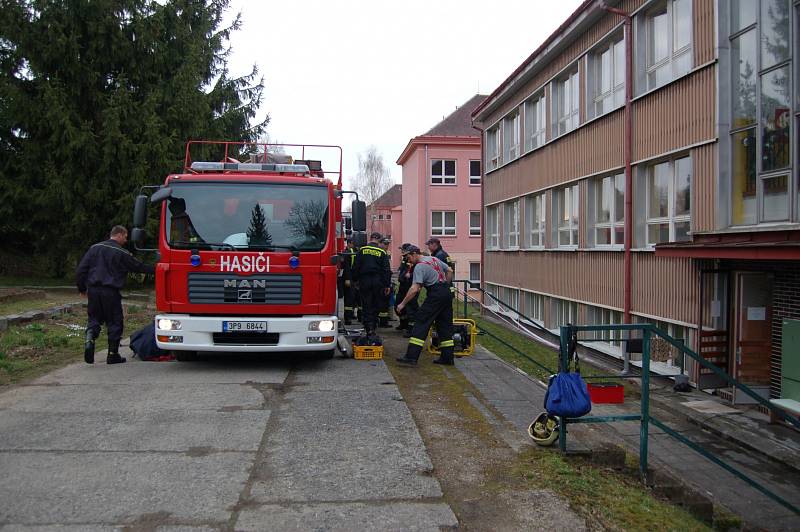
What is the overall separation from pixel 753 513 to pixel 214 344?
6.22 metres

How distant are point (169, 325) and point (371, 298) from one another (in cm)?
342

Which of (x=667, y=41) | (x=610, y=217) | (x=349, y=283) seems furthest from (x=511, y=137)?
(x=349, y=283)

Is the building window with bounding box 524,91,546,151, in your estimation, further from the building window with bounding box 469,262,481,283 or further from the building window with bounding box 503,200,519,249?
the building window with bounding box 469,262,481,283

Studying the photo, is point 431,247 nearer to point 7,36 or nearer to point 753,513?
point 753,513

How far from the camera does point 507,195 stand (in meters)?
22.1

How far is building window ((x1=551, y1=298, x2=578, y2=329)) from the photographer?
52.6 feet

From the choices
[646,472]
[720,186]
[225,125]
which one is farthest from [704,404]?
[225,125]

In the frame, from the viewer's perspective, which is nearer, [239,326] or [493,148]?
[239,326]

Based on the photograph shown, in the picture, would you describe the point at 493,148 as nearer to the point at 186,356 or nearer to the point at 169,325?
the point at 186,356

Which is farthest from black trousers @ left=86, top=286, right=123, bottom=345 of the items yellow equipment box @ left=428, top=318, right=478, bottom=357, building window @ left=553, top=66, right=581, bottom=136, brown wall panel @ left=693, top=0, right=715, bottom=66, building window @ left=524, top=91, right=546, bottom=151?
building window @ left=524, top=91, right=546, bottom=151

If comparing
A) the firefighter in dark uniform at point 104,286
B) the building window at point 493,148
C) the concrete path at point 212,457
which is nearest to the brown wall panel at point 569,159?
the building window at point 493,148

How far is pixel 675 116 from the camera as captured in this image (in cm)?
1096

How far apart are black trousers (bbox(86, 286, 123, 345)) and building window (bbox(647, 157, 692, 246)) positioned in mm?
8737

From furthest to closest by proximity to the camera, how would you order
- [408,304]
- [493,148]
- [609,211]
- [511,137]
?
[493,148] → [511,137] → [609,211] → [408,304]
